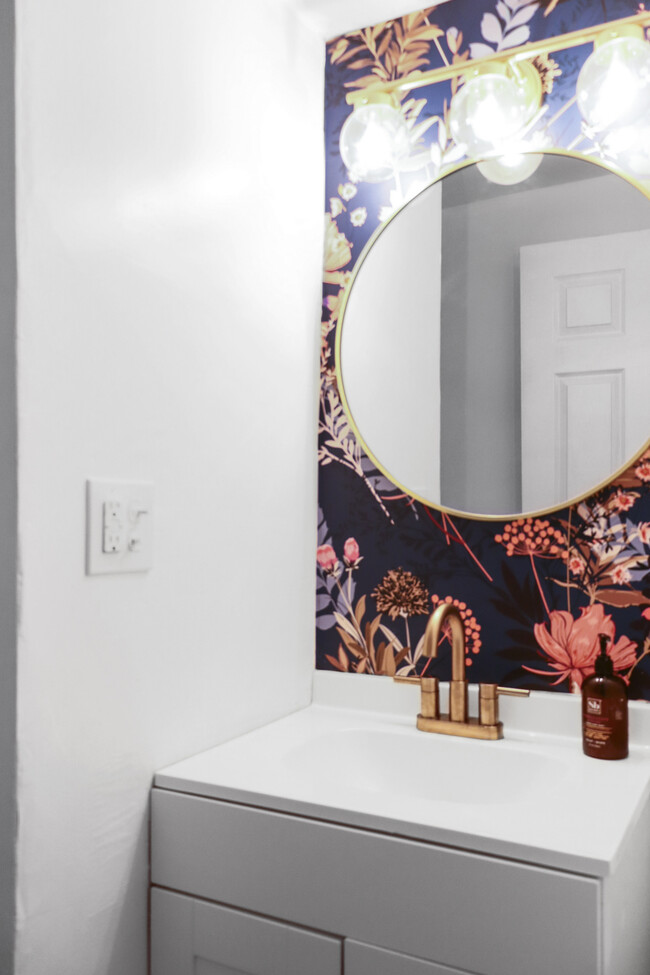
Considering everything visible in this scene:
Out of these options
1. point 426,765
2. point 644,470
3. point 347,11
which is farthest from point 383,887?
point 347,11

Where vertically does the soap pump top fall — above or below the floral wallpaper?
below

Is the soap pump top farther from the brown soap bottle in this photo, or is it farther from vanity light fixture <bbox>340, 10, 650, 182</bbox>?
vanity light fixture <bbox>340, 10, 650, 182</bbox>

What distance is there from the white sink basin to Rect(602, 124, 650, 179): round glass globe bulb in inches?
38.1

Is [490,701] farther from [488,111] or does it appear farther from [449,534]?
[488,111]

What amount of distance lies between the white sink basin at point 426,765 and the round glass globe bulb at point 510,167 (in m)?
0.98

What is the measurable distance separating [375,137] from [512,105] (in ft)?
0.83

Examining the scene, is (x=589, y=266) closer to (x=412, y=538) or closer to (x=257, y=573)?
(x=412, y=538)

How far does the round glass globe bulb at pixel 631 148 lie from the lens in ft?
4.33

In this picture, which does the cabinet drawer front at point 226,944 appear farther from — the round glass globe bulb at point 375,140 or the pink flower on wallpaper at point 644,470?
the round glass globe bulb at point 375,140

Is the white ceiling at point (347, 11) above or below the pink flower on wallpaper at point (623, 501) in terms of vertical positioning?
above

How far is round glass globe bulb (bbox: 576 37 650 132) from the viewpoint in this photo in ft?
4.24

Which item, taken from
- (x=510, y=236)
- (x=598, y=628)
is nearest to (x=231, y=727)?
(x=598, y=628)

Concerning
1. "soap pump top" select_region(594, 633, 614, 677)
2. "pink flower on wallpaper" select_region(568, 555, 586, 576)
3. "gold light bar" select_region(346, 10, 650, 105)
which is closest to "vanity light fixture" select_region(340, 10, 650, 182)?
"gold light bar" select_region(346, 10, 650, 105)

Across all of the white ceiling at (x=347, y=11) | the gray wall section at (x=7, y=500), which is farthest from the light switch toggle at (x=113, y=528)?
the white ceiling at (x=347, y=11)
